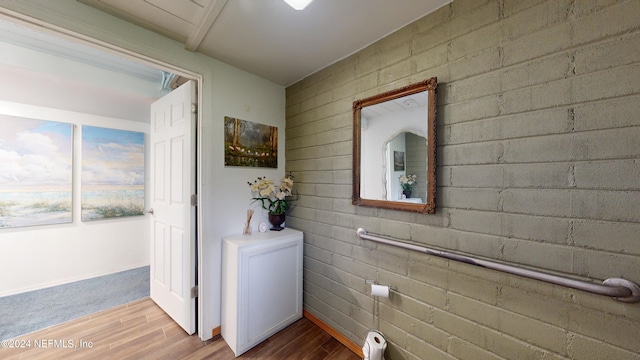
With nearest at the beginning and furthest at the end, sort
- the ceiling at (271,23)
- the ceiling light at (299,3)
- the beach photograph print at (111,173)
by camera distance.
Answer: the ceiling light at (299,3)
the ceiling at (271,23)
the beach photograph print at (111,173)

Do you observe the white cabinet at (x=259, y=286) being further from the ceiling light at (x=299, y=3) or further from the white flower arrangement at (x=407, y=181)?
the ceiling light at (x=299, y=3)

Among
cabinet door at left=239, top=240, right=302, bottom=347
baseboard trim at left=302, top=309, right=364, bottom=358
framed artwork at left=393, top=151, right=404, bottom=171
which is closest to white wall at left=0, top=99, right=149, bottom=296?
cabinet door at left=239, top=240, right=302, bottom=347

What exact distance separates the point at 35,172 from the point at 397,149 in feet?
13.4

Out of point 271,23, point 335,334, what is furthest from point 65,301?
point 271,23

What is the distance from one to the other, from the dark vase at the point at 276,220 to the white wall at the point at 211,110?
0.92 ft

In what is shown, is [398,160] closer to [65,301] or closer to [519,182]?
[519,182]

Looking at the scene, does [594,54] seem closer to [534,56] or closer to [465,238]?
[534,56]

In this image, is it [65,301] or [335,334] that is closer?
[335,334]

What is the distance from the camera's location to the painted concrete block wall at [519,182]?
2.78 feet

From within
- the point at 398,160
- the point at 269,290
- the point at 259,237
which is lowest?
the point at 269,290

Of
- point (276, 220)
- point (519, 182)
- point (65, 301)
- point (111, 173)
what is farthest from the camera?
point (111, 173)

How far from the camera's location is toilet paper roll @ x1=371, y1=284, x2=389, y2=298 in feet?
4.86

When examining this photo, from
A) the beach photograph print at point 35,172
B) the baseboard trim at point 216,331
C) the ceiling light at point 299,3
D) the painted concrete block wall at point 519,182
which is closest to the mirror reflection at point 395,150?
the painted concrete block wall at point 519,182

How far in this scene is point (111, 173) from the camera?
3018mm
